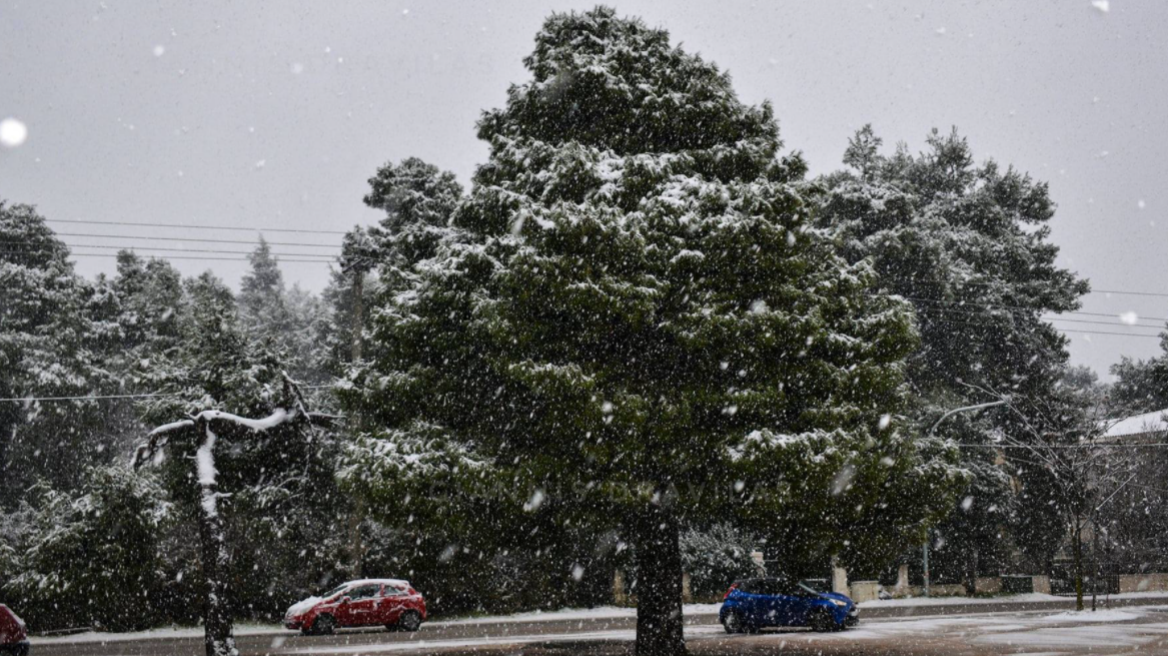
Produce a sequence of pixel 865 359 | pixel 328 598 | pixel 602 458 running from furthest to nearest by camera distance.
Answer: pixel 328 598 < pixel 865 359 < pixel 602 458

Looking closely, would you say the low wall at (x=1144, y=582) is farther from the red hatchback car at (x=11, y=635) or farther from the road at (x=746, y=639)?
the red hatchback car at (x=11, y=635)

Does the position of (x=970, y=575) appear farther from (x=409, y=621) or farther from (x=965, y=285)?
(x=409, y=621)

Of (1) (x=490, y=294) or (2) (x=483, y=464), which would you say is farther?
(1) (x=490, y=294)

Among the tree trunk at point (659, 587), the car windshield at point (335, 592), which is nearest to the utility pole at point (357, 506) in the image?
the car windshield at point (335, 592)

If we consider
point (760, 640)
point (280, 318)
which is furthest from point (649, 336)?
point (280, 318)

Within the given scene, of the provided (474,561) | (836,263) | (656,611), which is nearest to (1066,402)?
(474,561)

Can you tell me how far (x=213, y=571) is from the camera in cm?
1670

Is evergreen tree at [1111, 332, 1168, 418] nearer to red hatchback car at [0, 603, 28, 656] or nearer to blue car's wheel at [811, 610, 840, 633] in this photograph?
blue car's wheel at [811, 610, 840, 633]

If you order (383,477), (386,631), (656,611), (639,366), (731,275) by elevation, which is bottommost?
(386,631)

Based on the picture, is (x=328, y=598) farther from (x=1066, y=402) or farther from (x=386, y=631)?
(x=1066, y=402)

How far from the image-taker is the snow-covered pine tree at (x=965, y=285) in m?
39.2

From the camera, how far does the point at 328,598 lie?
976 inches

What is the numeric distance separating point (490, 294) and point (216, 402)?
17060 mm

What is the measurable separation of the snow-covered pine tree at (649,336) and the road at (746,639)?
3.57 m
